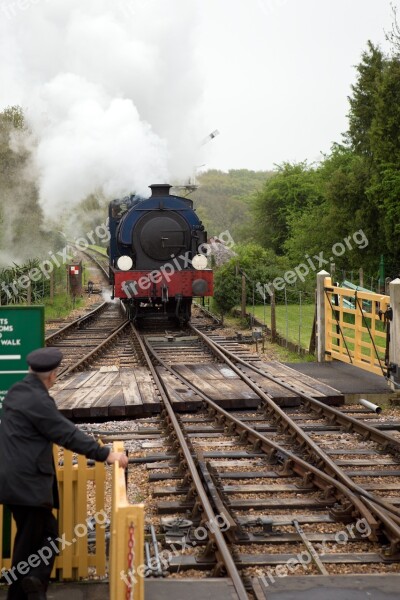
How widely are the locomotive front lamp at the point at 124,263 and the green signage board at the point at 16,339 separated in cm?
1205

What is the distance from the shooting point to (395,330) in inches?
396

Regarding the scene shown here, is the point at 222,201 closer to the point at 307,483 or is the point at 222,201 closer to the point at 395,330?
the point at 395,330

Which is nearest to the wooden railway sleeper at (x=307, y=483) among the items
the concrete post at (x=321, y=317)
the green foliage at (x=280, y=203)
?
the concrete post at (x=321, y=317)

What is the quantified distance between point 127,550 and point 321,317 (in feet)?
32.3

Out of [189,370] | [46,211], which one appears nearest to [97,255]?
[46,211]

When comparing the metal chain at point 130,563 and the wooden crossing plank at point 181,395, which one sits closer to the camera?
the metal chain at point 130,563

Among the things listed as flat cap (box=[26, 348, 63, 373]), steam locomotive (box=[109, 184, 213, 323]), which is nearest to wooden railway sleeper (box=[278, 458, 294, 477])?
flat cap (box=[26, 348, 63, 373])

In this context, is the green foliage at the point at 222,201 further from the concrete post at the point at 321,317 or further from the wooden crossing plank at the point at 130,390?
the wooden crossing plank at the point at 130,390

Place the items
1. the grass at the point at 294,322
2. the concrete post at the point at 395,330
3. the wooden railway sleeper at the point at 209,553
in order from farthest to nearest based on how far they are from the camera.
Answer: the grass at the point at 294,322 → the concrete post at the point at 395,330 → the wooden railway sleeper at the point at 209,553

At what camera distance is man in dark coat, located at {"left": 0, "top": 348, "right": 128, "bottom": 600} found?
4.09 meters

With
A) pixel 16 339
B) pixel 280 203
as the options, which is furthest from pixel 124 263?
pixel 280 203

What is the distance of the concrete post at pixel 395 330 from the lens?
9992 mm

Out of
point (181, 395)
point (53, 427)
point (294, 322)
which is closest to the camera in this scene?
point (53, 427)

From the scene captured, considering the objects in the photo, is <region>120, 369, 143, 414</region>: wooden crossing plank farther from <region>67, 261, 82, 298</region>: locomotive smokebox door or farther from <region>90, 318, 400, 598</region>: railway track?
<region>67, 261, 82, 298</region>: locomotive smokebox door
